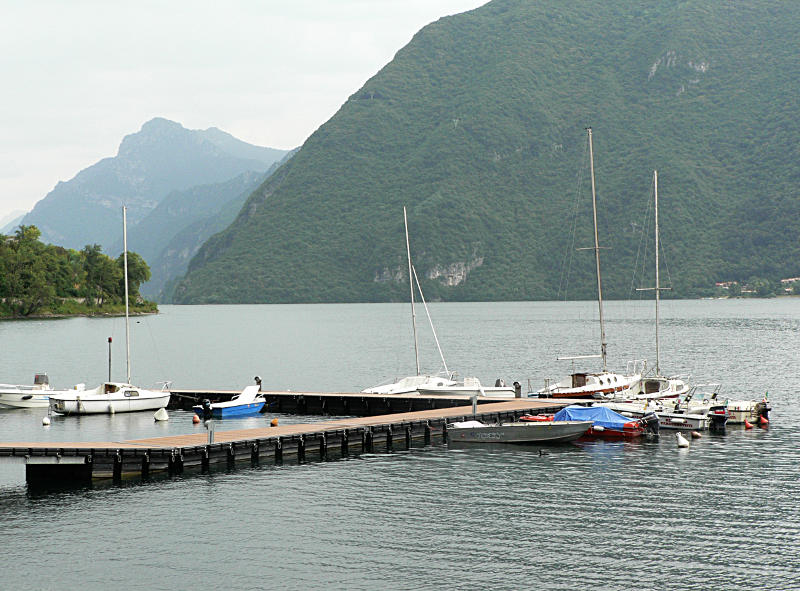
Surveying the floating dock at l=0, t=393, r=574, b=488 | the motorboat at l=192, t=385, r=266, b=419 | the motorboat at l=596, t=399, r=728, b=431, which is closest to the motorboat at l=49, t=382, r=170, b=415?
the motorboat at l=192, t=385, r=266, b=419

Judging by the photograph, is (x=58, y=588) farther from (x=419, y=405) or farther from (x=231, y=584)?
(x=419, y=405)

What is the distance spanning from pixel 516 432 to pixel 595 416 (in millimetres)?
5659

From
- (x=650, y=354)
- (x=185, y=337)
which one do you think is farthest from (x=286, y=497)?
(x=185, y=337)

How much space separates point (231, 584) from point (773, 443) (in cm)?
3518

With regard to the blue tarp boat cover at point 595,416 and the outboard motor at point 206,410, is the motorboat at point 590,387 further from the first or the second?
the outboard motor at point 206,410

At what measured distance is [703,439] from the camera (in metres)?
52.2

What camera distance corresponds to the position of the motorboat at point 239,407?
61.8 meters

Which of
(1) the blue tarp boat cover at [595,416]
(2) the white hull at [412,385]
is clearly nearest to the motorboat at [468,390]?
(2) the white hull at [412,385]

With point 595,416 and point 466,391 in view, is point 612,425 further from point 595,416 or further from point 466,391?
point 466,391

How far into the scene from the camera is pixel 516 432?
4956 cm

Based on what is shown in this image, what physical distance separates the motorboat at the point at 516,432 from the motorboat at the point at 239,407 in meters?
18.3

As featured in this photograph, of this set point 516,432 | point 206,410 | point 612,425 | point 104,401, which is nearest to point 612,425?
point 612,425

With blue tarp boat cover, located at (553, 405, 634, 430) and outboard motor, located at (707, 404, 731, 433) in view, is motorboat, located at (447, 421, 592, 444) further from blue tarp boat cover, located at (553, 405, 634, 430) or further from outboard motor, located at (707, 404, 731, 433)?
outboard motor, located at (707, 404, 731, 433)

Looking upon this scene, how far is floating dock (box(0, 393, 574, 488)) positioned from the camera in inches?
1548
